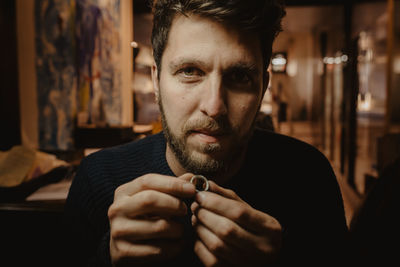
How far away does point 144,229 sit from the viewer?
2.19 ft

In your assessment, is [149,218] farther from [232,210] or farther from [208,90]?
[208,90]

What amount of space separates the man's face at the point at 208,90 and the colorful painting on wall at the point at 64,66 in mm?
1638

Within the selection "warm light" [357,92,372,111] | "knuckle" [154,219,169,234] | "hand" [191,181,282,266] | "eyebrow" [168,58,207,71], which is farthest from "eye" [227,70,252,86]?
"warm light" [357,92,372,111]

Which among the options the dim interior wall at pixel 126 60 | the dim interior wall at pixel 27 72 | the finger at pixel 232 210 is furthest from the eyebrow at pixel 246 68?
the dim interior wall at pixel 126 60

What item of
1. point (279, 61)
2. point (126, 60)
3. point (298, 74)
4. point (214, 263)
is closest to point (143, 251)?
point (214, 263)

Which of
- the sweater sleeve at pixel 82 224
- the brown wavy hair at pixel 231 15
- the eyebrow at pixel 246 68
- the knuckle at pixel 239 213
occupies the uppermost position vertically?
the brown wavy hair at pixel 231 15

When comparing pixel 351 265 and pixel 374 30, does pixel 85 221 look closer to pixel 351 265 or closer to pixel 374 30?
pixel 351 265

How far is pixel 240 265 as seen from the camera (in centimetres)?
69

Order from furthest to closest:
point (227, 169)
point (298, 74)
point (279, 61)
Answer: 1. point (279, 61)
2. point (298, 74)
3. point (227, 169)

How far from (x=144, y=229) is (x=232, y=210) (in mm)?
210

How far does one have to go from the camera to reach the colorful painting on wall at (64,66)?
2.20 m

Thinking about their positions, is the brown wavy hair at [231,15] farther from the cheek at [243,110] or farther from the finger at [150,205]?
the finger at [150,205]

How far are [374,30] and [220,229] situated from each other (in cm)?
482

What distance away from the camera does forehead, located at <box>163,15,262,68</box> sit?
35.0 inches
